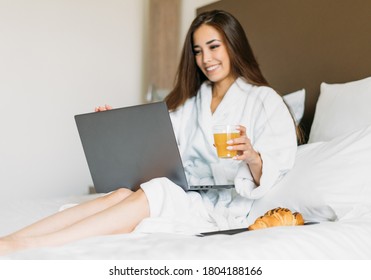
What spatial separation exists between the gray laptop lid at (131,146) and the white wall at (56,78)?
1.42 metres

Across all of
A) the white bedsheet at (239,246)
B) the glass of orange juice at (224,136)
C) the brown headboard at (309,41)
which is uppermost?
the brown headboard at (309,41)

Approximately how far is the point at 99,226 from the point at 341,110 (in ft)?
3.52

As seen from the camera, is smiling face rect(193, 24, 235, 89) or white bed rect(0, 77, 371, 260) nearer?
white bed rect(0, 77, 371, 260)

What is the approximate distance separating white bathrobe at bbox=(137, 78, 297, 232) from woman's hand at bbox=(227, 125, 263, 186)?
1.0 inches

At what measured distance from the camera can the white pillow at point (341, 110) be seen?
1.88 metres

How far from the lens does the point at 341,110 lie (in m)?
1.97

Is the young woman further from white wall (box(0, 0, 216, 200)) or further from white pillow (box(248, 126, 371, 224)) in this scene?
white wall (box(0, 0, 216, 200))

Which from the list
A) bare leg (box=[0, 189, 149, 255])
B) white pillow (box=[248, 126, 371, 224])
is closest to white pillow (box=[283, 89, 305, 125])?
white pillow (box=[248, 126, 371, 224])

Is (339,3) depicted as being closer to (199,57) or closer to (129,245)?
(199,57)

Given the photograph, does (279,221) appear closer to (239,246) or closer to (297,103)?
(239,246)

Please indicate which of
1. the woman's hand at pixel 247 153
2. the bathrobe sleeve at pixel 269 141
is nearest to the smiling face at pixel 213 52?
the bathrobe sleeve at pixel 269 141

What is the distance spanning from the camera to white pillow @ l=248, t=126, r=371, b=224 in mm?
1550

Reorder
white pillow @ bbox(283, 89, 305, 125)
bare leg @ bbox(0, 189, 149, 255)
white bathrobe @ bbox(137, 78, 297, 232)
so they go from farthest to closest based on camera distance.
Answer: white pillow @ bbox(283, 89, 305, 125)
white bathrobe @ bbox(137, 78, 297, 232)
bare leg @ bbox(0, 189, 149, 255)

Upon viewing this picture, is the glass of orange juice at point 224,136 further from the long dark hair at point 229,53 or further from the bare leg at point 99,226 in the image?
the long dark hair at point 229,53
